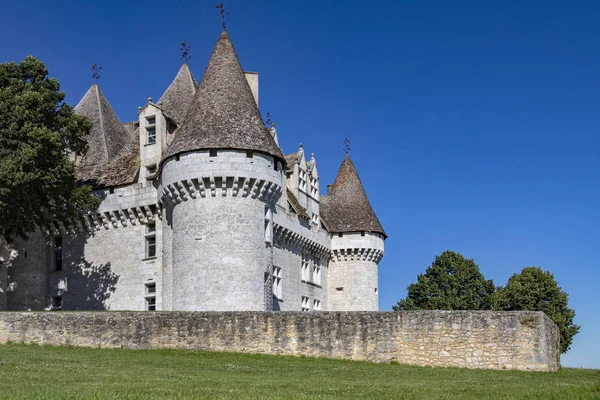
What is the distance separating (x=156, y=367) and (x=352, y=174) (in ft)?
106

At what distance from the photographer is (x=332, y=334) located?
27.9 metres

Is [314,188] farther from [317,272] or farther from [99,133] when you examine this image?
[99,133]

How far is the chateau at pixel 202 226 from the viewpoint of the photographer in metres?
36.9

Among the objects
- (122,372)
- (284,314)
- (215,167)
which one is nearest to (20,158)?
(215,167)

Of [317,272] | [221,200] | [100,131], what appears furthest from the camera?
[317,272]

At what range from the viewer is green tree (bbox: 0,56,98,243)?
35156 millimetres

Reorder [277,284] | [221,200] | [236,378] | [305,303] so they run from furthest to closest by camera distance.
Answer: [305,303] → [277,284] → [221,200] → [236,378]

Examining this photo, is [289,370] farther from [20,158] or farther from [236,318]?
[20,158]

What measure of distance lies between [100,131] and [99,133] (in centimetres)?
12

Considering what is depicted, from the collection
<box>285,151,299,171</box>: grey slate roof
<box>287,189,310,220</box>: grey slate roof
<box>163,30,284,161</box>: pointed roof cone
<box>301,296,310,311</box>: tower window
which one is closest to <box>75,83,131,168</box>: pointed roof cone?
<box>163,30,284,161</box>: pointed roof cone

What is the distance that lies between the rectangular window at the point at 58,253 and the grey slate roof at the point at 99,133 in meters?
3.50

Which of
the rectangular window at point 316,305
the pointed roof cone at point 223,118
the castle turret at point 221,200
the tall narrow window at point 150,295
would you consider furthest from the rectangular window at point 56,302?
the rectangular window at point 316,305

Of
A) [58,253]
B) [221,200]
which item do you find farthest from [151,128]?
[58,253]

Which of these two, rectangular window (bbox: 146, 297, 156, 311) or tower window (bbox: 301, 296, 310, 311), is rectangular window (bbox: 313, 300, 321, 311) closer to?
tower window (bbox: 301, 296, 310, 311)
